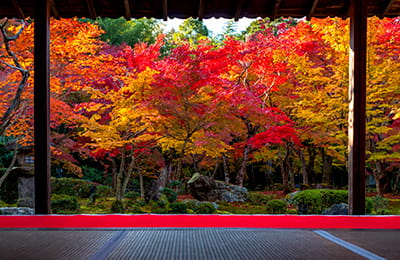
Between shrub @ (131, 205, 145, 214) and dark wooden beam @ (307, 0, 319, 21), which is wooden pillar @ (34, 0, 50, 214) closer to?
dark wooden beam @ (307, 0, 319, 21)

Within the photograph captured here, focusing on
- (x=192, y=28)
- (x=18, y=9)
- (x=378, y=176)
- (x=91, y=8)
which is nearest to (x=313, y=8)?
(x=91, y=8)

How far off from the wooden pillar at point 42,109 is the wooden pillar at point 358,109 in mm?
2109

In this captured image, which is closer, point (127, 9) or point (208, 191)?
point (127, 9)

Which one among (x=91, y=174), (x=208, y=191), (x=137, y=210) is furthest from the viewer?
(x=91, y=174)

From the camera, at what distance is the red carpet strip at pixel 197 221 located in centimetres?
175

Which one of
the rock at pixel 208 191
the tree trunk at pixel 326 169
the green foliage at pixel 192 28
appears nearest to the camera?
the rock at pixel 208 191

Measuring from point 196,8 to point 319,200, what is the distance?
4624 mm

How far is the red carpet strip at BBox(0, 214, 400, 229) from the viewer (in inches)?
68.8

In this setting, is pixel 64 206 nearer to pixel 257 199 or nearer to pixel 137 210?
pixel 137 210

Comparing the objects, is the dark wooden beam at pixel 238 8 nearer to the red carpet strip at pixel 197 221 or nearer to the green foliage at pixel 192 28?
the red carpet strip at pixel 197 221

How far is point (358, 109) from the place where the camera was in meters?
2.28

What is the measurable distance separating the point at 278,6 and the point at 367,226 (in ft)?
5.20

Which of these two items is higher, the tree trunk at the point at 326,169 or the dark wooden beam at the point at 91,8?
the dark wooden beam at the point at 91,8

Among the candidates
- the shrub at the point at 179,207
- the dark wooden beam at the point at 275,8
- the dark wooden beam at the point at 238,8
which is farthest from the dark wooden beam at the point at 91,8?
the shrub at the point at 179,207
